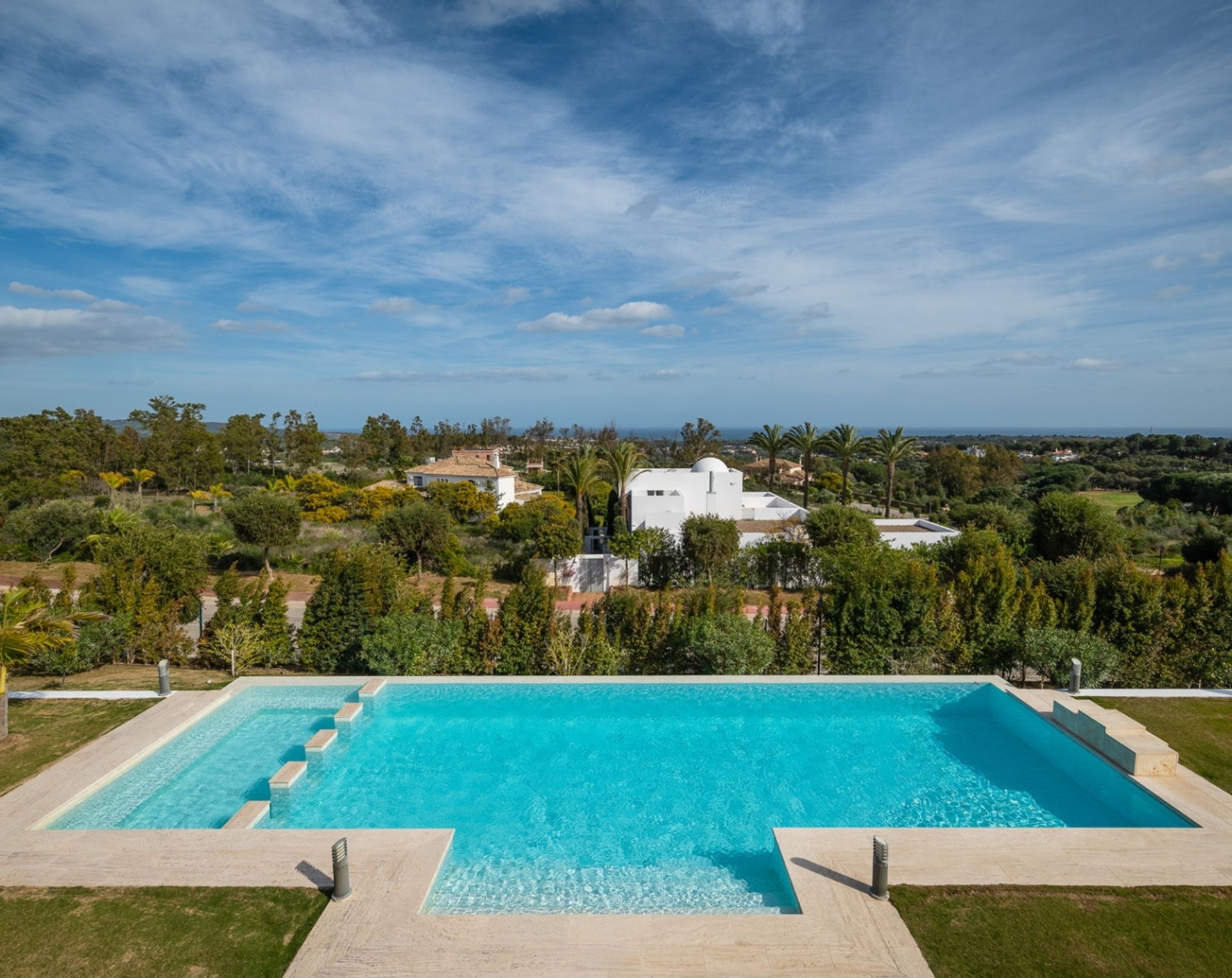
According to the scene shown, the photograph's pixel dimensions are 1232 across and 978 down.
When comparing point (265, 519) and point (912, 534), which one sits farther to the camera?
point (912, 534)

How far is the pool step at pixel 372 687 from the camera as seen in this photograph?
1146cm

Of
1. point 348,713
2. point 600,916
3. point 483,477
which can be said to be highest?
point 483,477

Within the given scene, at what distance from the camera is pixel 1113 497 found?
55281 millimetres

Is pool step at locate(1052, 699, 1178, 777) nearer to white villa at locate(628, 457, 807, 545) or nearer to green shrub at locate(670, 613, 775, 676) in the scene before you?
green shrub at locate(670, 613, 775, 676)

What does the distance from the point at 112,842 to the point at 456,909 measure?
3.79 m

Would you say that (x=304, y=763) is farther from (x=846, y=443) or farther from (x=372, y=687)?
(x=846, y=443)

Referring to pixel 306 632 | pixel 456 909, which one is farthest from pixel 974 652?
pixel 306 632

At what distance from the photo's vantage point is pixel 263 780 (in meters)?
9.45

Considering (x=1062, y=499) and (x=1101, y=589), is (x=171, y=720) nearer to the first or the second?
(x=1101, y=589)

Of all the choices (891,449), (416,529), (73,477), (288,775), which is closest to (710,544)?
(416,529)

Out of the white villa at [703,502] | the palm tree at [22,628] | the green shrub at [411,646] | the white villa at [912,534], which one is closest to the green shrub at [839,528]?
the white villa at [912,534]

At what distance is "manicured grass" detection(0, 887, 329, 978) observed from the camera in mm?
5418

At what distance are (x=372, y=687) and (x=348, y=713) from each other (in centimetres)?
81

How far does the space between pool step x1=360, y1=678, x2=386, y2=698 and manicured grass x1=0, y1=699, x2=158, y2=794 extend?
3.23 meters
